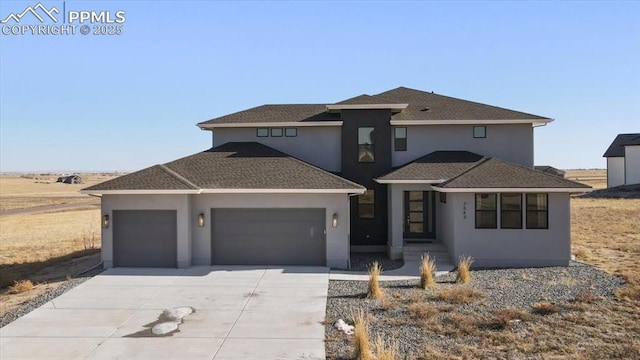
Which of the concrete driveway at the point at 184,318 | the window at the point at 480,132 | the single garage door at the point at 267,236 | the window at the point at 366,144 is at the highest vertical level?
the window at the point at 480,132

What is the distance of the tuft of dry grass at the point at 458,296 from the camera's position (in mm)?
11242

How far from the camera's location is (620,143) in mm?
52469

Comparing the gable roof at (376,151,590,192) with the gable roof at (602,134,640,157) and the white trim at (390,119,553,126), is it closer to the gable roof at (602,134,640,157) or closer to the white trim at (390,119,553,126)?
the white trim at (390,119,553,126)

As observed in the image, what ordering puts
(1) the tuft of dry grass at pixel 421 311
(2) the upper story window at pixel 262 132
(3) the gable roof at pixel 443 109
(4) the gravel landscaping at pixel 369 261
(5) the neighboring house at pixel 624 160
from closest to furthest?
(1) the tuft of dry grass at pixel 421 311 < (4) the gravel landscaping at pixel 369 261 < (3) the gable roof at pixel 443 109 < (2) the upper story window at pixel 262 132 < (5) the neighboring house at pixel 624 160

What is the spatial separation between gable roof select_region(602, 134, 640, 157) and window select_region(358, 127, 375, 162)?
145ft

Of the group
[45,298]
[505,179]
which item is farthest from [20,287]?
[505,179]

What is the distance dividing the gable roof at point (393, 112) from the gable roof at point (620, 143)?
3968 cm

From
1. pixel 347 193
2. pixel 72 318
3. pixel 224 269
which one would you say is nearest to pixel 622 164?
pixel 347 193

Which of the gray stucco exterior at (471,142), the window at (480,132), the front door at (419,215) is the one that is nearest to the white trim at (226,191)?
the front door at (419,215)

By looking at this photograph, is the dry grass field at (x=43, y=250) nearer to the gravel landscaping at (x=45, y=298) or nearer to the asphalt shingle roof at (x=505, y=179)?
the gravel landscaping at (x=45, y=298)

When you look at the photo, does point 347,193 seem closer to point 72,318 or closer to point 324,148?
point 324,148

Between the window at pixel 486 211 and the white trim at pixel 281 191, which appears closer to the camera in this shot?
the white trim at pixel 281 191

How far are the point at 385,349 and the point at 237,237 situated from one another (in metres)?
8.80

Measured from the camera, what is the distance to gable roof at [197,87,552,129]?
18.4 meters
